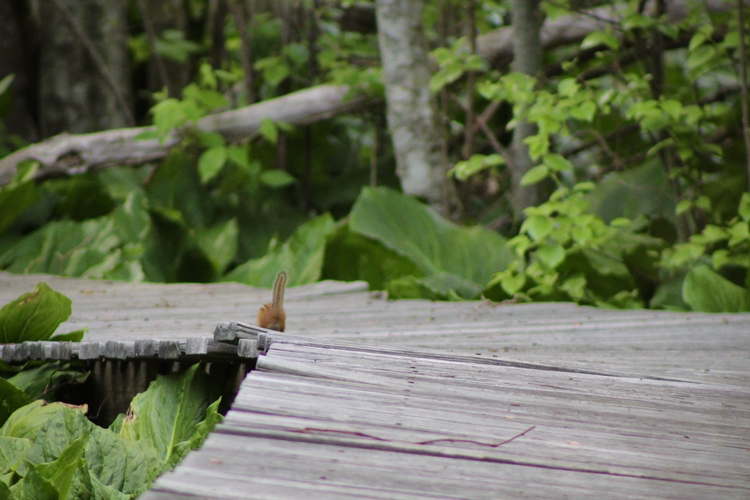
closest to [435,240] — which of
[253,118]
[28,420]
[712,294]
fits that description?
[712,294]

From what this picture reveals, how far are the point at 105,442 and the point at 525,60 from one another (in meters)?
3.32

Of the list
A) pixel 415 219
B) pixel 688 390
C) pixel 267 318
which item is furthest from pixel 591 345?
pixel 415 219

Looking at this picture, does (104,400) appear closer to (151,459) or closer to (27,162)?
(151,459)

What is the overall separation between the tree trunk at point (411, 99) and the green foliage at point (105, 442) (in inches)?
112

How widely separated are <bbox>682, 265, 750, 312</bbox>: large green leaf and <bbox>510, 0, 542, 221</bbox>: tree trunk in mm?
1264

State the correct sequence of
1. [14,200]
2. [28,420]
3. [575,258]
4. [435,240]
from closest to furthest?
[28,420], [575,258], [435,240], [14,200]

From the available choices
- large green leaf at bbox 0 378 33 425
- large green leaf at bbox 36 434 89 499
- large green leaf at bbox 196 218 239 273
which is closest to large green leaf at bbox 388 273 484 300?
large green leaf at bbox 196 218 239 273

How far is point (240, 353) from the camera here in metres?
1.62

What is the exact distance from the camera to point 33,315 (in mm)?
2125

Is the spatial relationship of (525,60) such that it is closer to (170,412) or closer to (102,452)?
(170,412)

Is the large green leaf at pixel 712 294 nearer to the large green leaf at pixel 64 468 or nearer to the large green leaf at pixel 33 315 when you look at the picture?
the large green leaf at pixel 33 315

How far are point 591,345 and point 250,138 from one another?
350 centimetres

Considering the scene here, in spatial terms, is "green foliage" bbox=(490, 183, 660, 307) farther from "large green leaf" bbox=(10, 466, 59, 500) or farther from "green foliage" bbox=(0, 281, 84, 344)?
"large green leaf" bbox=(10, 466, 59, 500)

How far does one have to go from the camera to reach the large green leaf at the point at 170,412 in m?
1.83
